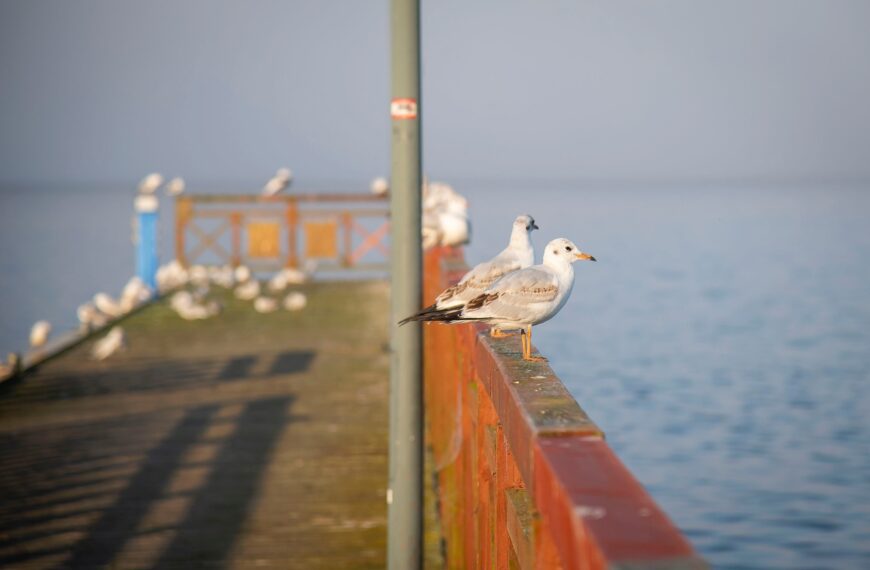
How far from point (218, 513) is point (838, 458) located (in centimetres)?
1119

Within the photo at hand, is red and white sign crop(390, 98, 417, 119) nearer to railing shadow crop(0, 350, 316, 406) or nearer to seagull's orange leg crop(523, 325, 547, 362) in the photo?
seagull's orange leg crop(523, 325, 547, 362)

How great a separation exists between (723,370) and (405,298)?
1981cm

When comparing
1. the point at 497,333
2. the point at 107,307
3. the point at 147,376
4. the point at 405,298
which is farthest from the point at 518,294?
the point at 107,307

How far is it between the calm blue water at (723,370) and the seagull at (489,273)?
280 inches

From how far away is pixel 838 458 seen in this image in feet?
53.1

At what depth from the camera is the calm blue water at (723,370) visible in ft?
43.9

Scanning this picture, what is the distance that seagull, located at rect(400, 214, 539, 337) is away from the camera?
470cm

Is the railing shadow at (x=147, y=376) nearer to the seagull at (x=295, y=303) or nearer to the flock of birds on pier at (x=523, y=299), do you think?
the seagull at (x=295, y=303)

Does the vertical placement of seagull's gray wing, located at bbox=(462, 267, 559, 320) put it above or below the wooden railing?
above

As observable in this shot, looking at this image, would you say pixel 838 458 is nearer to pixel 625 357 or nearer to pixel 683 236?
pixel 625 357

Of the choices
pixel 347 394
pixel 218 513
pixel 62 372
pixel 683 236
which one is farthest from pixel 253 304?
pixel 683 236

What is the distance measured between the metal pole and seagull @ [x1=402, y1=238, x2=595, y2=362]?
2.70 ft

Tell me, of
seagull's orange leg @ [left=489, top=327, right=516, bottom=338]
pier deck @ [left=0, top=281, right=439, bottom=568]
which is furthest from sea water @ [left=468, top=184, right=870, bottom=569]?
seagull's orange leg @ [left=489, top=327, right=516, bottom=338]

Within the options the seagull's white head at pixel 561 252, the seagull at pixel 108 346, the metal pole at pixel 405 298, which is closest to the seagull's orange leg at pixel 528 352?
the seagull's white head at pixel 561 252
